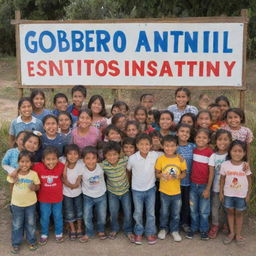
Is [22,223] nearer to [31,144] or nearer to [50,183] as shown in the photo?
[50,183]

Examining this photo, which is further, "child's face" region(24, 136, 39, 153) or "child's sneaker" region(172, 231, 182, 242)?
"child's sneaker" region(172, 231, 182, 242)

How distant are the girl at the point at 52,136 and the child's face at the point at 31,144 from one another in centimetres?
18

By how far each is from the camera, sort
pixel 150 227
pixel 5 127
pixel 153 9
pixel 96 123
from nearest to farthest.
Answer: pixel 150 227, pixel 96 123, pixel 5 127, pixel 153 9

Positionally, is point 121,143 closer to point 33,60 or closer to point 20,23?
point 33,60

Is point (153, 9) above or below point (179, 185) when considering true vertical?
above

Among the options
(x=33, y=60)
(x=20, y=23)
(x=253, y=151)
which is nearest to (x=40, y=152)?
(x=33, y=60)

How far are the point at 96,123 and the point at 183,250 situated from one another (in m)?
1.58

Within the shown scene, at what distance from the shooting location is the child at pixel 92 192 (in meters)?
3.62

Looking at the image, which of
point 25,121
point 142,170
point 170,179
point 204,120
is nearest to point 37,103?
point 25,121

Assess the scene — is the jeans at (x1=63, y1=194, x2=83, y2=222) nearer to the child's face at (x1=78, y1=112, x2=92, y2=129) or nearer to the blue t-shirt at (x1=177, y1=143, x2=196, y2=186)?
the child's face at (x1=78, y1=112, x2=92, y2=129)

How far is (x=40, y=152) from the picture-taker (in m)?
3.79

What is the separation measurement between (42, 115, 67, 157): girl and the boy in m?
0.96

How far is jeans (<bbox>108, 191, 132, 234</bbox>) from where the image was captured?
3795 mm

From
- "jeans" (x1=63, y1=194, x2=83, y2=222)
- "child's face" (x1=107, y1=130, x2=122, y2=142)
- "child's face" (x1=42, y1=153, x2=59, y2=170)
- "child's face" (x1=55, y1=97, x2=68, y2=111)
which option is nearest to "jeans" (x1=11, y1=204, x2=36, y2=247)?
"jeans" (x1=63, y1=194, x2=83, y2=222)
